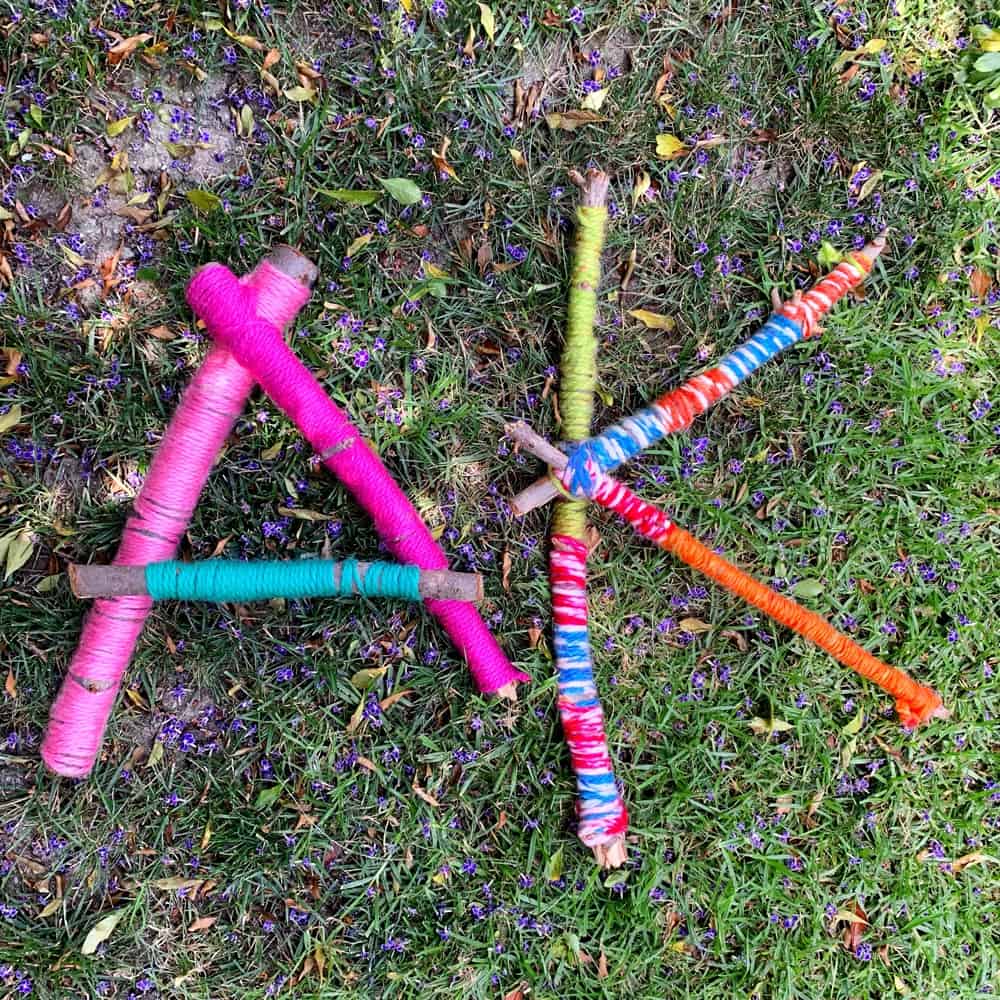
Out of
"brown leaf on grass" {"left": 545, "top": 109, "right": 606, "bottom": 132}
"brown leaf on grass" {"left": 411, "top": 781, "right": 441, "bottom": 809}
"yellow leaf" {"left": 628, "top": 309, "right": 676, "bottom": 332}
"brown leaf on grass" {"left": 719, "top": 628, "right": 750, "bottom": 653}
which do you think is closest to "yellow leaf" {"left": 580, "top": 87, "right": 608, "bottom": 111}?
"brown leaf on grass" {"left": 545, "top": 109, "right": 606, "bottom": 132}

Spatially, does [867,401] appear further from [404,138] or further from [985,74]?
[404,138]

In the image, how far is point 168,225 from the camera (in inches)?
101

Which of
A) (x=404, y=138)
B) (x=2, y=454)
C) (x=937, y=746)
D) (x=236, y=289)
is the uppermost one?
(x=404, y=138)

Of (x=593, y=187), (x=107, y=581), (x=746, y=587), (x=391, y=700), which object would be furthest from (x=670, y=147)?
(x=107, y=581)

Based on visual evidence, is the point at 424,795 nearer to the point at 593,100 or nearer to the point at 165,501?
A: the point at 165,501

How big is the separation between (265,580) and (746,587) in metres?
1.52

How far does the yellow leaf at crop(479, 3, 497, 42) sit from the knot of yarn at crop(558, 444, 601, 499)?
1433 mm

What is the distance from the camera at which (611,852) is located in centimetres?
259

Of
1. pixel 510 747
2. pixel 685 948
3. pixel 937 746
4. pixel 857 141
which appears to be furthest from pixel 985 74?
pixel 685 948

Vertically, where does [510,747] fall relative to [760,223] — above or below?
below

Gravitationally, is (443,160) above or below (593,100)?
below

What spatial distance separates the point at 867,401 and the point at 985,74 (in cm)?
128

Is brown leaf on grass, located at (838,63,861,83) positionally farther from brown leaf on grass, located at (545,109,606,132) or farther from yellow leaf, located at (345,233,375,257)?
yellow leaf, located at (345,233,375,257)

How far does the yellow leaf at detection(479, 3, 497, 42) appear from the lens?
2633 mm
